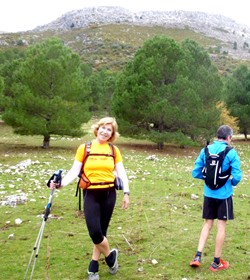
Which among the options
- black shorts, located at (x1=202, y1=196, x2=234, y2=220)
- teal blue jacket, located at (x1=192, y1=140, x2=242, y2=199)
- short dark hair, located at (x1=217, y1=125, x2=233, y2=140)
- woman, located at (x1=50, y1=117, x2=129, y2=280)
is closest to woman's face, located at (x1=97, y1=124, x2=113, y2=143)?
woman, located at (x1=50, y1=117, x2=129, y2=280)

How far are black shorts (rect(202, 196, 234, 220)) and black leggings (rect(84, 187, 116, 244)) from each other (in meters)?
1.83

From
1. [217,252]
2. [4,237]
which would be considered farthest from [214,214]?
[4,237]

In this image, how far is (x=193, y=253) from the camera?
732cm


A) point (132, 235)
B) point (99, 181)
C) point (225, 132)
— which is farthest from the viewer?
point (132, 235)

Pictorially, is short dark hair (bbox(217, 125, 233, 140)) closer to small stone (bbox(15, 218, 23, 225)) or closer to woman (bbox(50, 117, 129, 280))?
woman (bbox(50, 117, 129, 280))

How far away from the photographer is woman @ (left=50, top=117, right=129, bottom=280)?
584cm

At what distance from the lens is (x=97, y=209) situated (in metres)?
5.87

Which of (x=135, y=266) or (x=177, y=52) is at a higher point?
(x=177, y=52)

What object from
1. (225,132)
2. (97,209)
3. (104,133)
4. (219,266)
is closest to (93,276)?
(97,209)

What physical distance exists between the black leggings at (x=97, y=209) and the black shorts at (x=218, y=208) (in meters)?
1.83

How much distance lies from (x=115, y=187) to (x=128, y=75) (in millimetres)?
24789

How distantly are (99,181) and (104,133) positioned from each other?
0.80 m

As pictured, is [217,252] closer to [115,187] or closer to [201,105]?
[115,187]

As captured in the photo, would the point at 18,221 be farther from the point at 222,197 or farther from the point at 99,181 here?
the point at 222,197
